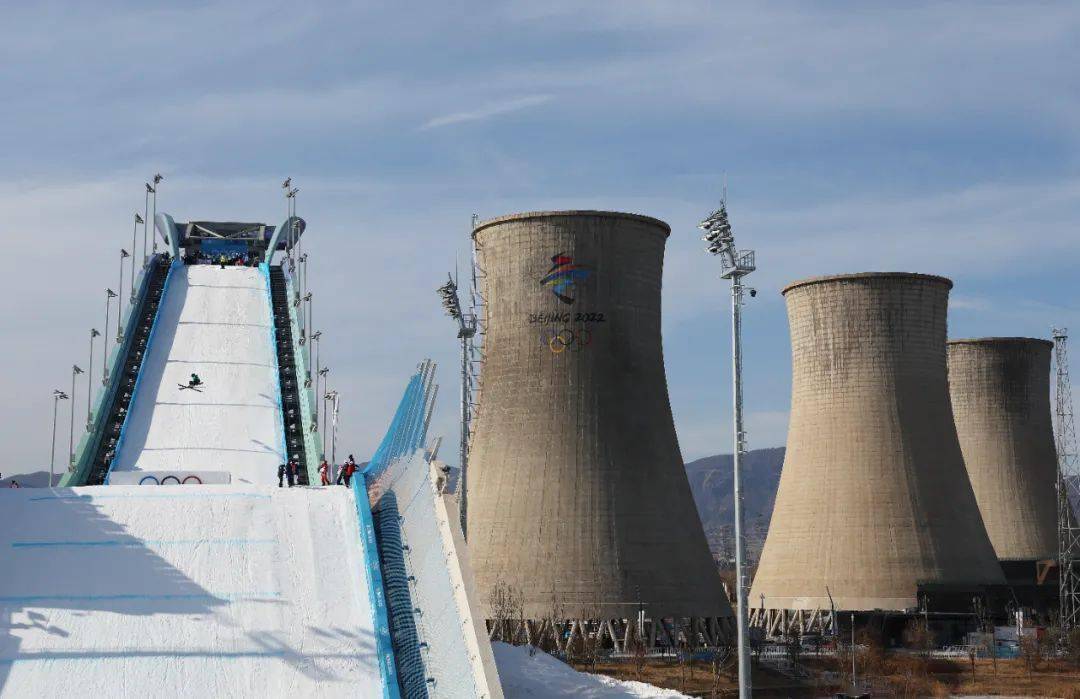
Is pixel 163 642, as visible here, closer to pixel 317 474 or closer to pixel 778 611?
pixel 317 474

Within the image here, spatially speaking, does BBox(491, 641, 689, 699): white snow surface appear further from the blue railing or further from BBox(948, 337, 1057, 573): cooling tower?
BBox(948, 337, 1057, 573): cooling tower

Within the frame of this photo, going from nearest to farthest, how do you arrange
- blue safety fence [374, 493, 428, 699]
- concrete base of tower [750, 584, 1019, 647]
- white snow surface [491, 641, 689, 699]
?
blue safety fence [374, 493, 428, 699] < white snow surface [491, 641, 689, 699] < concrete base of tower [750, 584, 1019, 647]

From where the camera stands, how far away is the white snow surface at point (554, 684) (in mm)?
23734

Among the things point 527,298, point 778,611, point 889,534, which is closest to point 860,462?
point 889,534

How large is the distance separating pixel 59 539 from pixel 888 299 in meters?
37.0

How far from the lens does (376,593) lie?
68.9 ft

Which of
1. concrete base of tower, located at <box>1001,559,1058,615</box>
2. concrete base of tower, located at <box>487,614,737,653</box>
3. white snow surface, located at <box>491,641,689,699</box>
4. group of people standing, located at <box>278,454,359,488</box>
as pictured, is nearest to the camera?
white snow surface, located at <box>491,641,689,699</box>

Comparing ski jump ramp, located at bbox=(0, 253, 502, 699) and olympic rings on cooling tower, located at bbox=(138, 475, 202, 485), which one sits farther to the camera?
olympic rings on cooling tower, located at bbox=(138, 475, 202, 485)

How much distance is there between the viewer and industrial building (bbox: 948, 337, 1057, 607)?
66562 millimetres

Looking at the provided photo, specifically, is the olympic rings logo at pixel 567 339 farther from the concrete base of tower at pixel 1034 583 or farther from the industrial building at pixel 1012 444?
the industrial building at pixel 1012 444

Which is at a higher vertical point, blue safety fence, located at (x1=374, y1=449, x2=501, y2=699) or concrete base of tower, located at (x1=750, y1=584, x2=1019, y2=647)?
blue safety fence, located at (x1=374, y1=449, x2=501, y2=699)

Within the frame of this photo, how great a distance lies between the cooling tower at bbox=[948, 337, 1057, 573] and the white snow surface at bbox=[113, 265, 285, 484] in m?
35.6

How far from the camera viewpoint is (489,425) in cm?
4478

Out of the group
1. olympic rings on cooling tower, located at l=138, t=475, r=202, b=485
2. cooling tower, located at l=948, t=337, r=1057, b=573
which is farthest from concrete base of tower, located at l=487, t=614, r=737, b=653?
cooling tower, located at l=948, t=337, r=1057, b=573
